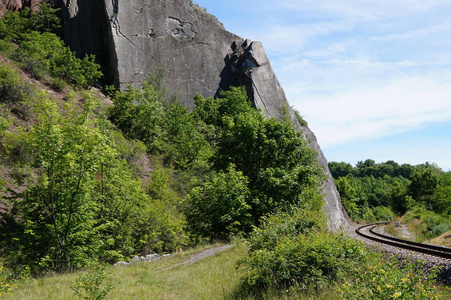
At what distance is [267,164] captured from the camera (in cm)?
1750

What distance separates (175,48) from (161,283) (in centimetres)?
3571

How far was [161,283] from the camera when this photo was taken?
923cm

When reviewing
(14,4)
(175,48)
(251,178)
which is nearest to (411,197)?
(175,48)

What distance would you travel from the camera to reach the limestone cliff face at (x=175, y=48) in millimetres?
37344

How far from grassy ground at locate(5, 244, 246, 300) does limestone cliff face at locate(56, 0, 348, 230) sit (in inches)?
1101

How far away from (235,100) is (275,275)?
32930 mm

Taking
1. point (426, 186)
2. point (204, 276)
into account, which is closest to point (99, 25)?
point (204, 276)

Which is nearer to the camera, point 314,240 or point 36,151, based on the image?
point 314,240

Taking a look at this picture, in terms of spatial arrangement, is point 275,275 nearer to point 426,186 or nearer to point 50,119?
point 50,119

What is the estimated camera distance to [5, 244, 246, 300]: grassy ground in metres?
7.74

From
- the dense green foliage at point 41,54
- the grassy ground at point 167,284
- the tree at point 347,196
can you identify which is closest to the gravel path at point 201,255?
the grassy ground at point 167,284

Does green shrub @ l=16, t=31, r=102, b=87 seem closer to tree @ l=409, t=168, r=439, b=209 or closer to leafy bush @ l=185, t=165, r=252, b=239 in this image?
leafy bush @ l=185, t=165, r=252, b=239

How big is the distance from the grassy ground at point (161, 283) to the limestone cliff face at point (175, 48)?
28.0 metres

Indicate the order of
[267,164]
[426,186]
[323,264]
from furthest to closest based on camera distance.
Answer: [426,186]
[267,164]
[323,264]
